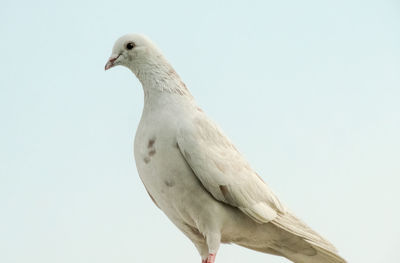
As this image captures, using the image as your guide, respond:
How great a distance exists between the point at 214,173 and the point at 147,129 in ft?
1.92

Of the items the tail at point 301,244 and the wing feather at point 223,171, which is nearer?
the wing feather at point 223,171

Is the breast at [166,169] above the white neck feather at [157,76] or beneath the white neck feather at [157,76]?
beneath

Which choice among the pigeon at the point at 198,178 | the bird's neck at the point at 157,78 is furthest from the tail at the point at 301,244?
the bird's neck at the point at 157,78

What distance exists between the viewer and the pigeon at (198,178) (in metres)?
4.25

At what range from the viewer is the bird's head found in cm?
454

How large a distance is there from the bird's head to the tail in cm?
154

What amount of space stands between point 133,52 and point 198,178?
108 centimetres

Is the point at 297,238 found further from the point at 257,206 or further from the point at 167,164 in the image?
the point at 167,164

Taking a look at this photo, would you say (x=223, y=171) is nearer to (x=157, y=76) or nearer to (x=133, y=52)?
(x=157, y=76)

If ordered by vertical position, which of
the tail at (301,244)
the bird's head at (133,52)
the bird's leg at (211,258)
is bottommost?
the bird's leg at (211,258)

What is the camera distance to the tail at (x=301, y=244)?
4570 mm

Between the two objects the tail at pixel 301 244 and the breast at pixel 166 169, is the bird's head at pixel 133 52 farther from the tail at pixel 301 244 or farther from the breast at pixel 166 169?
the tail at pixel 301 244

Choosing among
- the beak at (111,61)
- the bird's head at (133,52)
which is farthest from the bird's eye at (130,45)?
the beak at (111,61)

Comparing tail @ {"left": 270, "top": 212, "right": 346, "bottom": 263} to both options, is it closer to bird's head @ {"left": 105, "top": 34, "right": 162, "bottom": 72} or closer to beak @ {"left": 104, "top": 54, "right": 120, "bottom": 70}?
bird's head @ {"left": 105, "top": 34, "right": 162, "bottom": 72}
